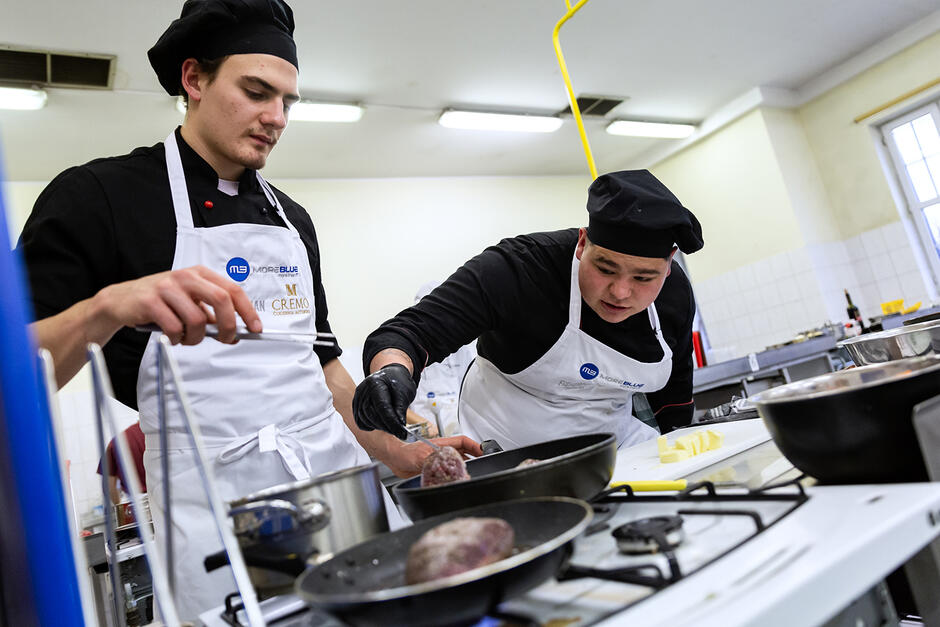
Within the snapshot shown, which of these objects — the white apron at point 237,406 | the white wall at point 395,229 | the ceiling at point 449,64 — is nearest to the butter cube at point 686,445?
the white apron at point 237,406

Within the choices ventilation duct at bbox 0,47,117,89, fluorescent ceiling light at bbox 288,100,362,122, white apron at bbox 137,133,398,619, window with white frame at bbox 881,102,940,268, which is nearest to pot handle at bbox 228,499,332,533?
white apron at bbox 137,133,398,619

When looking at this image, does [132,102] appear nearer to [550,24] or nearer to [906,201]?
[550,24]

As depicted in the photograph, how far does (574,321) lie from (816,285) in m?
4.52

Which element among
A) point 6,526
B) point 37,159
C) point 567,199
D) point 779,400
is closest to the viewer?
point 6,526

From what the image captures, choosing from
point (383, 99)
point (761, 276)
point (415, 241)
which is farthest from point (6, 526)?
point (761, 276)

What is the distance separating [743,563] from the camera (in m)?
0.55

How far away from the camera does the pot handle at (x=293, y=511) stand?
2.10 feet

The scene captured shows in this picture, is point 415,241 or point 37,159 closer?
point 37,159

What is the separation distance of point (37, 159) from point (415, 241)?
111 inches

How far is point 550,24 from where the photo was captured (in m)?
3.99

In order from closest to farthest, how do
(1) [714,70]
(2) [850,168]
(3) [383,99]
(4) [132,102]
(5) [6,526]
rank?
1. (5) [6,526]
2. (4) [132,102]
3. (3) [383,99]
4. (1) [714,70]
5. (2) [850,168]

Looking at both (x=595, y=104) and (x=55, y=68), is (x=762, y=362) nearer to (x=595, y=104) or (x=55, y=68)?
(x=595, y=104)

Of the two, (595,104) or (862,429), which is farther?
(595,104)

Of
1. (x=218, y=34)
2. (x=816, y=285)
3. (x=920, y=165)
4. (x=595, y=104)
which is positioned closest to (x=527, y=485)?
(x=218, y=34)
